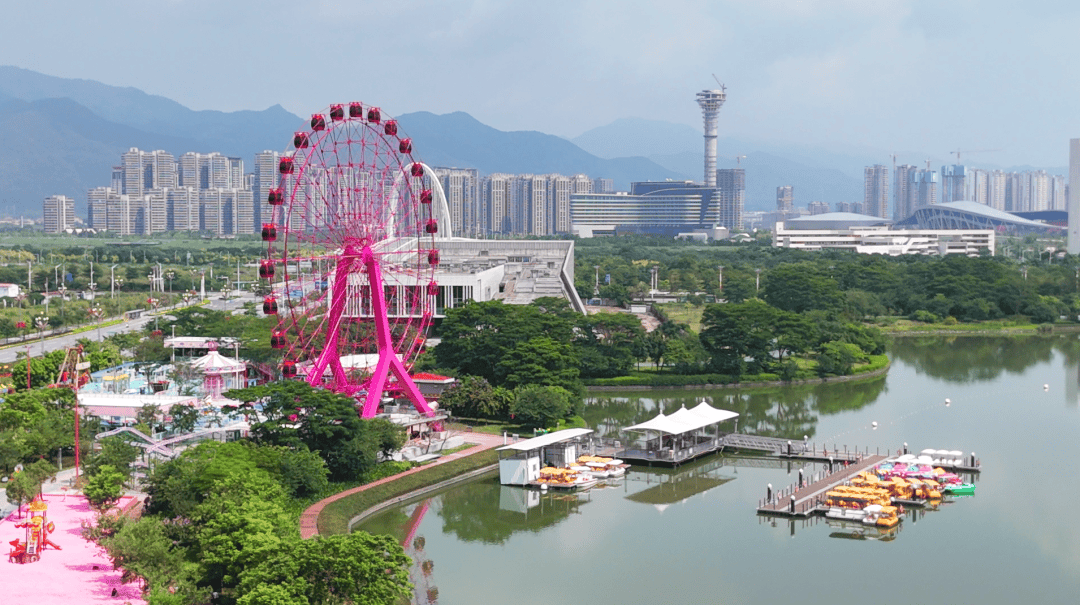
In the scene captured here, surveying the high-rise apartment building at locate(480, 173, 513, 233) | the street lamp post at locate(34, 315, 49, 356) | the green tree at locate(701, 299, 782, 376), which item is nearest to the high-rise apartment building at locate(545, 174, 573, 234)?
the high-rise apartment building at locate(480, 173, 513, 233)

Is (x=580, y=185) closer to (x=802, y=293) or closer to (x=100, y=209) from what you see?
(x=100, y=209)

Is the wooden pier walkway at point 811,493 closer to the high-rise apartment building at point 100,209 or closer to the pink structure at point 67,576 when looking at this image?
the pink structure at point 67,576

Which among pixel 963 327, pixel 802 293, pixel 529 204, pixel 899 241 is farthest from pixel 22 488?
pixel 529 204

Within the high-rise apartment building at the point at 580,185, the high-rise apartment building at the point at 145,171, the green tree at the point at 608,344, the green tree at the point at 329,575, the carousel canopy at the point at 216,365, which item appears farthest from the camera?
the high-rise apartment building at the point at 145,171

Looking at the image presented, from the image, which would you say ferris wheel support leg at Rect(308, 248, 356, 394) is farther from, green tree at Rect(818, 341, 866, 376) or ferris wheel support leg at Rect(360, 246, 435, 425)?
green tree at Rect(818, 341, 866, 376)

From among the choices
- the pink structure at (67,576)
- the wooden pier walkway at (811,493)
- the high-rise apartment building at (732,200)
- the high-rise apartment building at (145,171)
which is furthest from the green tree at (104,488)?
the high-rise apartment building at (732,200)

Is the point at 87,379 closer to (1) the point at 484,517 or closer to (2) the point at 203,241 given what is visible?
(1) the point at 484,517
